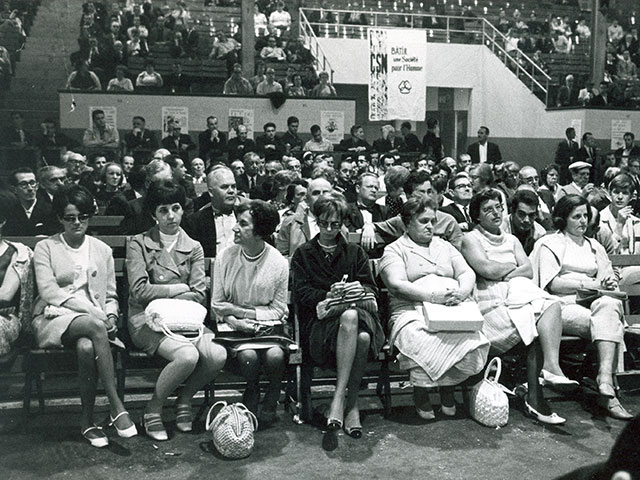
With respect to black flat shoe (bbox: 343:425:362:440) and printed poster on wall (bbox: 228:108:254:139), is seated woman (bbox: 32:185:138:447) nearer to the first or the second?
black flat shoe (bbox: 343:425:362:440)

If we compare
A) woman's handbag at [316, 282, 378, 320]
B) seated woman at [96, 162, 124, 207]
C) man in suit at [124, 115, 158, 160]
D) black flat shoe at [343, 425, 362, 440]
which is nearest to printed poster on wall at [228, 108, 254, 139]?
man in suit at [124, 115, 158, 160]

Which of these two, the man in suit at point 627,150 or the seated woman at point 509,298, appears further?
A: the man in suit at point 627,150

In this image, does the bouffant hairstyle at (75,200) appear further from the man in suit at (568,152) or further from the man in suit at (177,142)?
the man in suit at (568,152)

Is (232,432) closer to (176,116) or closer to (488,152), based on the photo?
(488,152)

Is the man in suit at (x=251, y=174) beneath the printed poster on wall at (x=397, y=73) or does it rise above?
beneath

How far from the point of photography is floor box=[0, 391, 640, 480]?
13.0ft

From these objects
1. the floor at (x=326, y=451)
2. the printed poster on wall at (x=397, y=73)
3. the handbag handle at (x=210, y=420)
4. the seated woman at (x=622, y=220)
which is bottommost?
the floor at (x=326, y=451)

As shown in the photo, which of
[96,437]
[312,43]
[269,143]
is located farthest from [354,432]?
[312,43]

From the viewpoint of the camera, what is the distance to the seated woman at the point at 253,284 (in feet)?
15.1

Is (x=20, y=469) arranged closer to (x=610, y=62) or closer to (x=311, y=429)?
(x=311, y=429)

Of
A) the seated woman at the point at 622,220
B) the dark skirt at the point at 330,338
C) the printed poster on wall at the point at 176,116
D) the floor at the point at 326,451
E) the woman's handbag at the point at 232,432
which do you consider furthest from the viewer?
the printed poster on wall at the point at 176,116

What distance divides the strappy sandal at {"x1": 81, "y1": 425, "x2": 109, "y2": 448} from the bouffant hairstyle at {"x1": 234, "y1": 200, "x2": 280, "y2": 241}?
136 centimetres

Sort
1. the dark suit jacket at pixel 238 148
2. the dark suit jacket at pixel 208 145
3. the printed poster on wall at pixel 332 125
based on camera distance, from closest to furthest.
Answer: the dark suit jacket at pixel 238 148, the dark suit jacket at pixel 208 145, the printed poster on wall at pixel 332 125

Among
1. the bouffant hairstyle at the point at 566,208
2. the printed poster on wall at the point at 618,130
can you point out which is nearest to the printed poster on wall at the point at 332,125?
the printed poster on wall at the point at 618,130
